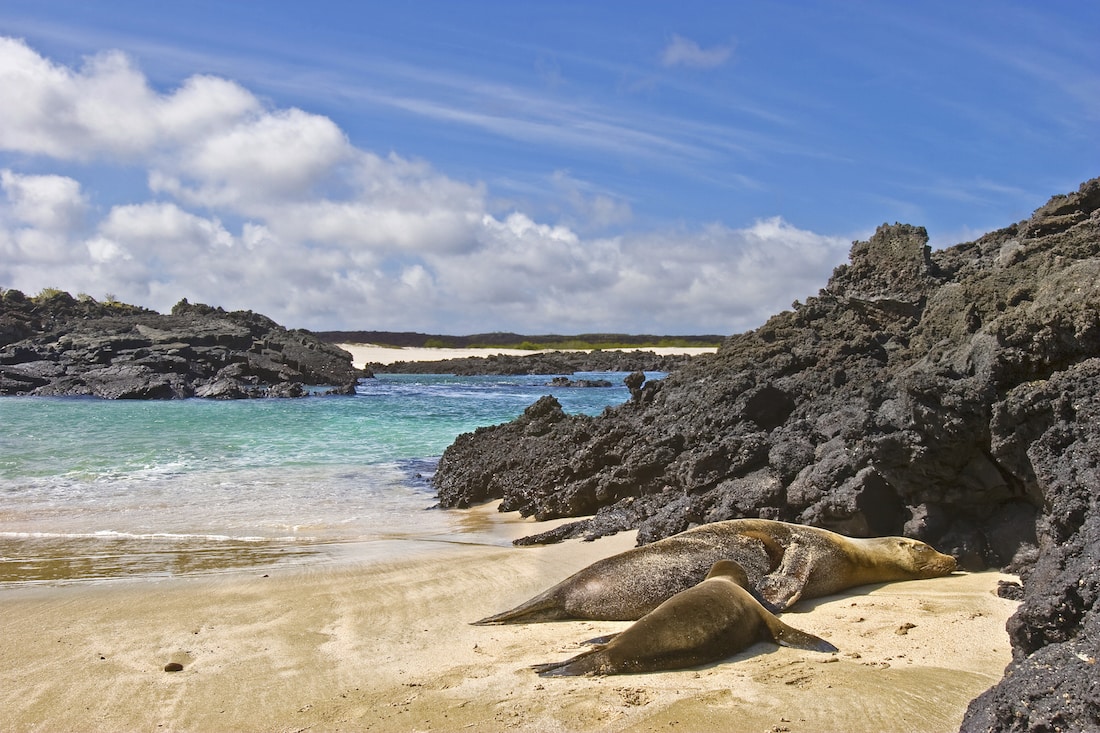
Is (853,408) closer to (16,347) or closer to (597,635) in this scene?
(597,635)

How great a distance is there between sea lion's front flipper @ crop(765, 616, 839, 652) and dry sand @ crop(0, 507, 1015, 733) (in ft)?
0.31

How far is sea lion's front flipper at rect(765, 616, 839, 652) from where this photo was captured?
15.5ft

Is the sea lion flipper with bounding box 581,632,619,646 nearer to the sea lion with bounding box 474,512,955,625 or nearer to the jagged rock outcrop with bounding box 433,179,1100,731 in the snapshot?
the sea lion with bounding box 474,512,955,625

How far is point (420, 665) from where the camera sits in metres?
4.91

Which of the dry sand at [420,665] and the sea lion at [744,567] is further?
the sea lion at [744,567]

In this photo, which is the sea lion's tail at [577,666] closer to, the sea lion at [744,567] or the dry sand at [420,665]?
the dry sand at [420,665]

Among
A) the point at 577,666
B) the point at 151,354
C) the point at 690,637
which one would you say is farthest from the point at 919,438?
the point at 151,354

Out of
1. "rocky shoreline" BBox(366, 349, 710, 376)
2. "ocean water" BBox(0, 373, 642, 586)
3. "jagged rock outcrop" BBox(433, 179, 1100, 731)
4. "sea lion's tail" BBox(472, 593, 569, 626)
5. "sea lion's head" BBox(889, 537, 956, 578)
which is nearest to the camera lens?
"jagged rock outcrop" BBox(433, 179, 1100, 731)

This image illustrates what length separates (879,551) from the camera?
6406 millimetres

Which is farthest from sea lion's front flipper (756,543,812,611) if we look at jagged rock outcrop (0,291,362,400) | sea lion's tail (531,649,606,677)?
jagged rock outcrop (0,291,362,400)

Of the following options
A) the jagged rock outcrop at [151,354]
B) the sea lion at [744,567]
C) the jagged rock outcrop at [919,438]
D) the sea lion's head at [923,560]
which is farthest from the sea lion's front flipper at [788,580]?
the jagged rock outcrop at [151,354]

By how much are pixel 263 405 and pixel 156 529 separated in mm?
20463

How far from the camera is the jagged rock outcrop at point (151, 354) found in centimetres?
3544

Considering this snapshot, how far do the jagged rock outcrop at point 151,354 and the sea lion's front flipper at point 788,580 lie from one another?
104 feet
